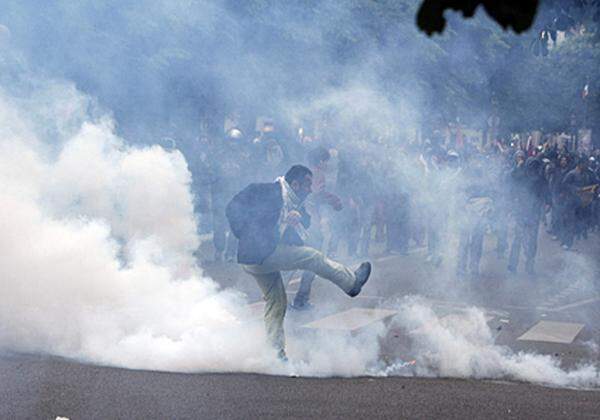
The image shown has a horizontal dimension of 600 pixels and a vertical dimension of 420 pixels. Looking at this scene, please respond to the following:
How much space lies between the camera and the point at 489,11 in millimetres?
2246

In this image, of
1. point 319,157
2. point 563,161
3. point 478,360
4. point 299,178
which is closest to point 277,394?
point 478,360

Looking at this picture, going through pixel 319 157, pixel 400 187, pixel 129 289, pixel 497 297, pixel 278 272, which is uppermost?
pixel 400 187

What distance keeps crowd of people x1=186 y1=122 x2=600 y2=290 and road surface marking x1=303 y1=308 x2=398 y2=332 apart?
2910mm

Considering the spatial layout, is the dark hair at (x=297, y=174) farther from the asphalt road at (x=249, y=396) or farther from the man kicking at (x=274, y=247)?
the asphalt road at (x=249, y=396)

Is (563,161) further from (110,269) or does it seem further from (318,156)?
(110,269)

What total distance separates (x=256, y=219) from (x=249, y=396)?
4.42 feet

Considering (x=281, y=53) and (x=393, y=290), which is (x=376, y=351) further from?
(x=281, y=53)

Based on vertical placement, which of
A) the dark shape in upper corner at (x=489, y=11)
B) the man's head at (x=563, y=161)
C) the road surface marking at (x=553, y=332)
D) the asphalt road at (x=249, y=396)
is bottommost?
the asphalt road at (x=249, y=396)

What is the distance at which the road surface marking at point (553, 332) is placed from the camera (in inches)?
393

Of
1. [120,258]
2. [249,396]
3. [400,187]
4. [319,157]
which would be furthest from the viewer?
[400,187]

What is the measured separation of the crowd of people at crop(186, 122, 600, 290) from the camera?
15.4m

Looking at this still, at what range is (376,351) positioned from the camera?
8.62m

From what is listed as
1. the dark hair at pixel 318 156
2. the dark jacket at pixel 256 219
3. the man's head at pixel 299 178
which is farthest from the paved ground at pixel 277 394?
the dark hair at pixel 318 156

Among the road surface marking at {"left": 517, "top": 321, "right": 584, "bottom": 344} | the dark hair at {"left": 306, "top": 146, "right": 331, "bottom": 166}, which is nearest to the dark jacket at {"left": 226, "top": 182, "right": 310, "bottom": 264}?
the road surface marking at {"left": 517, "top": 321, "right": 584, "bottom": 344}
